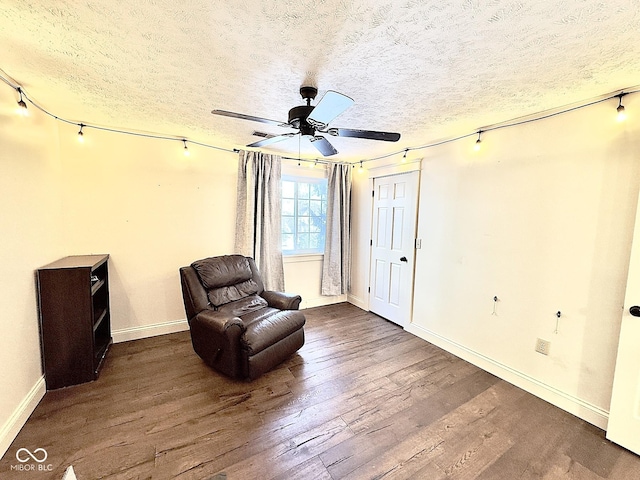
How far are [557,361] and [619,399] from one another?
40 cm

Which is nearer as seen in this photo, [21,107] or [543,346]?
[21,107]

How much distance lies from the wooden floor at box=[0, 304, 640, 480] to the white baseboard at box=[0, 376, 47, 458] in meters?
0.04

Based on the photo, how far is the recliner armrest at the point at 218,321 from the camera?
2.33 meters

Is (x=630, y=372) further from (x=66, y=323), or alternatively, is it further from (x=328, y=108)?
(x=66, y=323)

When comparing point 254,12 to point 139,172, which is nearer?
point 254,12

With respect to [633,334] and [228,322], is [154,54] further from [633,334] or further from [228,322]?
[633,334]

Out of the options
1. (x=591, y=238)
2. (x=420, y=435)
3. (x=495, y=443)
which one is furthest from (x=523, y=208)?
(x=420, y=435)

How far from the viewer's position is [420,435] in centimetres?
183

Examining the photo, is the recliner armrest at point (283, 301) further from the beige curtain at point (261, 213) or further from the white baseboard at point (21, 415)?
the white baseboard at point (21, 415)

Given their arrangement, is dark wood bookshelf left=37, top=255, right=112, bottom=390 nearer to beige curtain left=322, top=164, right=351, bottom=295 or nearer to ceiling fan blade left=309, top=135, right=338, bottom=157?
ceiling fan blade left=309, top=135, right=338, bottom=157

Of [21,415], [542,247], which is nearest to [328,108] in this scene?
[542,247]

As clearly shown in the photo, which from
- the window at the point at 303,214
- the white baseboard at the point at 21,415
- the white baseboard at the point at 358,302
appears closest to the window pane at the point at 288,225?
the window at the point at 303,214

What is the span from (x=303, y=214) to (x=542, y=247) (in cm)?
298

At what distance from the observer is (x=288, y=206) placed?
4.13 m
